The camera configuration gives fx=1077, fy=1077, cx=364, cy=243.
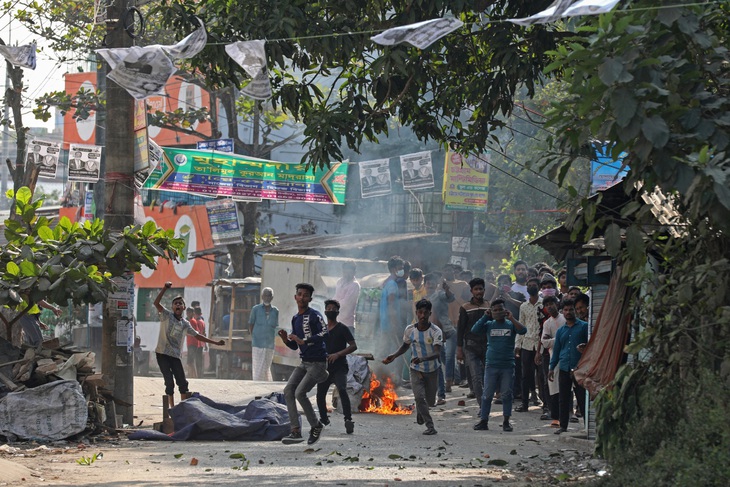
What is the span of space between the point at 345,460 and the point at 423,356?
318 centimetres

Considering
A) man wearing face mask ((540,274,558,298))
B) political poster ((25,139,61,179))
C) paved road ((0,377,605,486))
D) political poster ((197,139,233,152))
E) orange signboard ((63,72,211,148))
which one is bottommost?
paved road ((0,377,605,486))

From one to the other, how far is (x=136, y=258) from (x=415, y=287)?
24.6 ft

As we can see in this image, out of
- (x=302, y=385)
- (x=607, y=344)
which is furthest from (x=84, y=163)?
(x=607, y=344)

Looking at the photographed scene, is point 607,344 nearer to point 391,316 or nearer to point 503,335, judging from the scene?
point 503,335

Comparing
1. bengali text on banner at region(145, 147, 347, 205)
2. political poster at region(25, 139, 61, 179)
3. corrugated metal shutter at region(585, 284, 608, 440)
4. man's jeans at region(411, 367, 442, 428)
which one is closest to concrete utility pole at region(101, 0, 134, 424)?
man's jeans at region(411, 367, 442, 428)

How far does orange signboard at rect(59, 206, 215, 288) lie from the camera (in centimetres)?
3475

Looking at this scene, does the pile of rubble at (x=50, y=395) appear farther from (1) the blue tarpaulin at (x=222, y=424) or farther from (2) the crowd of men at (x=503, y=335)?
(2) the crowd of men at (x=503, y=335)

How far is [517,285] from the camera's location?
19.2 m

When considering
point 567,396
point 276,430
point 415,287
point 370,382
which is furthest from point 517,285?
point 276,430

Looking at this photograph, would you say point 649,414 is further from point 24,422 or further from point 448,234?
point 448,234

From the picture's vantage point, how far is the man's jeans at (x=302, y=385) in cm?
1234

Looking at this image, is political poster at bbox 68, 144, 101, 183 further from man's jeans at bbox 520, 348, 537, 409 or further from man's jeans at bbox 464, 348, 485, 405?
man's jeans at bbox 520, 348, 537, 409

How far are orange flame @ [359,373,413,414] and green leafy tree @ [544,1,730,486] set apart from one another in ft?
25.0

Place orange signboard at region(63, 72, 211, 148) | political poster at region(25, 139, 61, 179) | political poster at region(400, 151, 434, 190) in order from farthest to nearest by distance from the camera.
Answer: orange signboard at region(63, 72, 211, 148) < political poster at region(400, 151, 434, 190) < political poster at region(25, 139, 61, 179)
